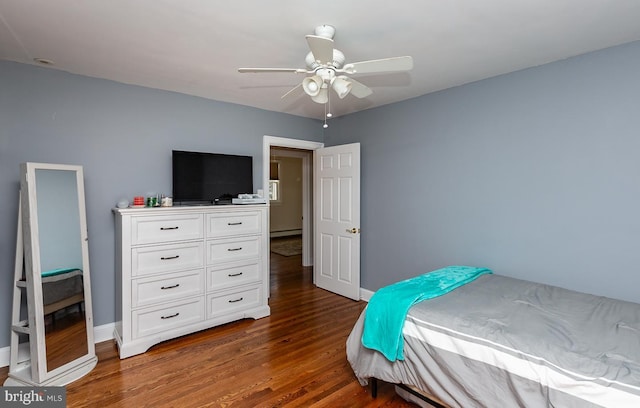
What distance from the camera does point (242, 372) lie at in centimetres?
246

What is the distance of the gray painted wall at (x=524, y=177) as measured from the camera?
2.27 metres

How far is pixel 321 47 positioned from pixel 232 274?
2.49 metres

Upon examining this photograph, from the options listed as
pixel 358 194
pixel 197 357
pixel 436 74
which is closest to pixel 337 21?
pixel 436 74

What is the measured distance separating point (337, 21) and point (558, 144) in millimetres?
2032

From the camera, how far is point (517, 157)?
9.04 feet

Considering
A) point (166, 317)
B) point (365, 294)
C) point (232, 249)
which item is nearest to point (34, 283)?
point (166, 317)

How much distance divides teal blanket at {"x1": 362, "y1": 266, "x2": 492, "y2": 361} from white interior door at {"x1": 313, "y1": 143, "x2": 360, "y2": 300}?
5.47 feet

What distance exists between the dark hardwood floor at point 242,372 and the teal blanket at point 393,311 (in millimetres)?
448

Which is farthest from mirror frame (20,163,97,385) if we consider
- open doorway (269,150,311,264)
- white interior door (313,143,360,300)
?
open doorway (269,150,311,264)

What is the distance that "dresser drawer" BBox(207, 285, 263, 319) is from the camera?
3189 millimetres

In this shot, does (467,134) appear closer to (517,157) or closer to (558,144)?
(517,157)

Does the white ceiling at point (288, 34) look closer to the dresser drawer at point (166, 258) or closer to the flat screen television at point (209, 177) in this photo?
the flat screen television at point (209, 177)

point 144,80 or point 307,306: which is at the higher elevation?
point 144,80

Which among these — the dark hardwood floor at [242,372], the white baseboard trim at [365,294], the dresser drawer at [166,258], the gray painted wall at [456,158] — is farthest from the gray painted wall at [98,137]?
the white baseboard trim at [365,294]
